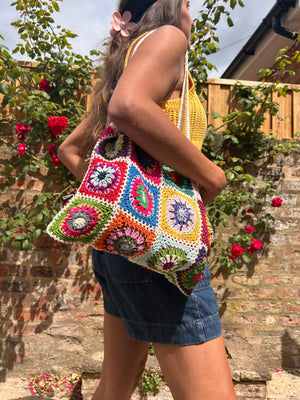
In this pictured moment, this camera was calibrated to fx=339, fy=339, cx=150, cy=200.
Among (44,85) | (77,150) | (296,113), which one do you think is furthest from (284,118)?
(77,150)

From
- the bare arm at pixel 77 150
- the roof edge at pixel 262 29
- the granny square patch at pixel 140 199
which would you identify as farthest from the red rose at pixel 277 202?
the roof edge at pixel 262 29

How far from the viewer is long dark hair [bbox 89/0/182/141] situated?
1.03 meters

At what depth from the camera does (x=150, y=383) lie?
7.80 feet

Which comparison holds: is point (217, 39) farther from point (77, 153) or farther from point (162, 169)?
point (162, 169)

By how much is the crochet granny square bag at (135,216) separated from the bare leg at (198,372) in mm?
175

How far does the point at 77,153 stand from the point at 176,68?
1.94 feet

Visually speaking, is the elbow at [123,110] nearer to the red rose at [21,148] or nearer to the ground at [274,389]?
the red rose at [21,148]

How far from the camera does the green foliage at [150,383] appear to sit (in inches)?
93.6

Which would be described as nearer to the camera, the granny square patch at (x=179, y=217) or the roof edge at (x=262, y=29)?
the granny square patch at (x=179, y=217)

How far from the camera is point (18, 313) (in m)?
2.86

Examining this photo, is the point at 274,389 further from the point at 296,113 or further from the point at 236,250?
the point at 296,113

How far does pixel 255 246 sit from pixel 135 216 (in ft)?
7.89

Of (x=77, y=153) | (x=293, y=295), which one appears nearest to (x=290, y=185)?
(x=293, y=295)

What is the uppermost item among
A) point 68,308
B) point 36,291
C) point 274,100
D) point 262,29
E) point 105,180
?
point 262,29
